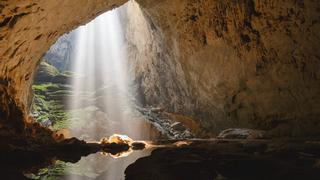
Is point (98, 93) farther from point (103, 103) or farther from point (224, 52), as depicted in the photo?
point (224, 52)

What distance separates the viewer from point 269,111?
30.8 ft

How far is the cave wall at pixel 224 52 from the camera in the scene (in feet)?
23.6

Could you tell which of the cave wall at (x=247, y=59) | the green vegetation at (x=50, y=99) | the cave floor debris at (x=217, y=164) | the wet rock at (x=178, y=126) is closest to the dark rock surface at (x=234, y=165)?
the cave floor debris at (x=217, y=164)

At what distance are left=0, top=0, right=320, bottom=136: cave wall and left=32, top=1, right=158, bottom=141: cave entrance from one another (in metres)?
4.21

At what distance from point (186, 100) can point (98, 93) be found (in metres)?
10.5

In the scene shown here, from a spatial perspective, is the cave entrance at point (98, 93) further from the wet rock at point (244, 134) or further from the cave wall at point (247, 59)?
the wet rock at point (244, 134)

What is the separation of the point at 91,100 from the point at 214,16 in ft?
44.5

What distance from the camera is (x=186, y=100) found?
14094 millimetres

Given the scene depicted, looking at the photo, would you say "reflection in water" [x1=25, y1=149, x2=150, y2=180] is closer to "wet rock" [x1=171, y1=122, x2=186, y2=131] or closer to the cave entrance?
the cave entrance

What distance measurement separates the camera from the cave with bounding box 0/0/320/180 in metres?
4.21

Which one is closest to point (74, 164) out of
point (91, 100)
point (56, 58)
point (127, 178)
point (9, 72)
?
point (127, 178)

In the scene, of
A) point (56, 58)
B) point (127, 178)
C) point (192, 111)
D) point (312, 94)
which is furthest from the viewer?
point (56, 58)

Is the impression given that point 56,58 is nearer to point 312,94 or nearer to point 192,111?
point 192,111

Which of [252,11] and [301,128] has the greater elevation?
[252,11]
